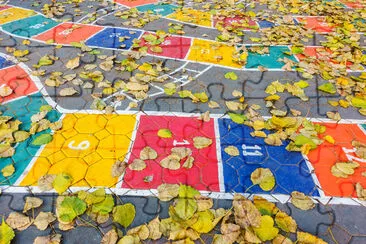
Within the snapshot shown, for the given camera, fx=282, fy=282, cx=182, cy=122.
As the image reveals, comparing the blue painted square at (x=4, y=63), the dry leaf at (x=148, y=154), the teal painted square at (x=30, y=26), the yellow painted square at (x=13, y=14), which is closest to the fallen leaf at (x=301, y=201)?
the dry leaf at (x=148, y=154)

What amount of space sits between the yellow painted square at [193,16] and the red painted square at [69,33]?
1.72 m

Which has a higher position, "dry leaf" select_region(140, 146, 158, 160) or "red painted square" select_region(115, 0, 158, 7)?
"red painted square" select_region(115, 0, 158, 7)

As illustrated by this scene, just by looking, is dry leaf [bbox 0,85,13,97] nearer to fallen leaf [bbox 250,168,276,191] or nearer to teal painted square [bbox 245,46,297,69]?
fallen leaf [bbox 250,168,276,191]

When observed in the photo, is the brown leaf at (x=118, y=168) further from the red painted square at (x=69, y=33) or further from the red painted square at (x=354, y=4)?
the red painted square at (x=354, y=4)

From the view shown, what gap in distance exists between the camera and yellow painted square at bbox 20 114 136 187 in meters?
2.79

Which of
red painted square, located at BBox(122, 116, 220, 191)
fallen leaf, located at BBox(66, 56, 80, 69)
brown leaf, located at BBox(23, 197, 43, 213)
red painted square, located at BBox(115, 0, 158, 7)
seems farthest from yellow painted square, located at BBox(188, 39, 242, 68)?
brown leaf, located at BBox(23, 197, 43, 213)

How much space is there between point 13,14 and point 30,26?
3.20 feet

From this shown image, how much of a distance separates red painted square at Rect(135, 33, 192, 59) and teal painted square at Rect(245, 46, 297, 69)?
111 cm

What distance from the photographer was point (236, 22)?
6027mm

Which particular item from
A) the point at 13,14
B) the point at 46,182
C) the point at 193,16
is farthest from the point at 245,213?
the point at 13,14

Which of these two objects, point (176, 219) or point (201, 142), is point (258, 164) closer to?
point (201, 142)

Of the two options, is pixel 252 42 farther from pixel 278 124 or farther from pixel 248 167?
pixel 248 167

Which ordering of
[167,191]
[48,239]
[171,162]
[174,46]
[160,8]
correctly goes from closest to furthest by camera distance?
[48,239], [167,191], [171,162], [174,46], [160,8]

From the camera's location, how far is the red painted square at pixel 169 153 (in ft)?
9.02
